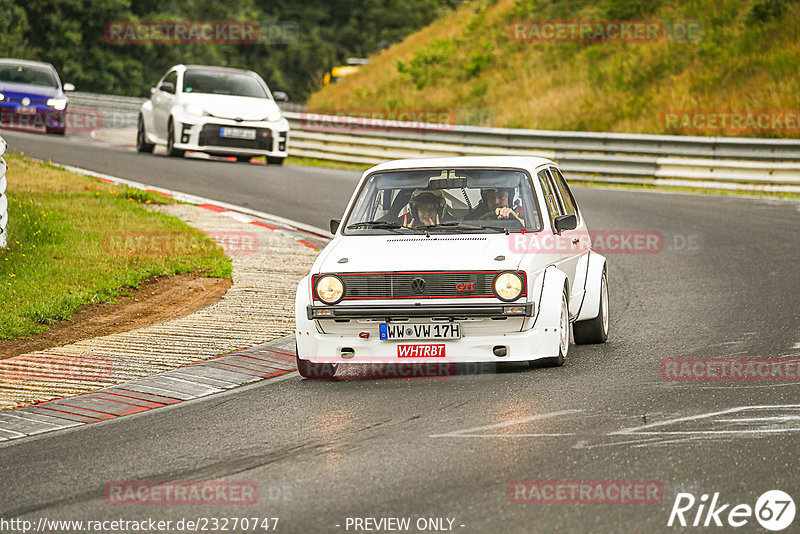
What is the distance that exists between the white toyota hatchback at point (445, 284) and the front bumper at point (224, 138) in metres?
14.2

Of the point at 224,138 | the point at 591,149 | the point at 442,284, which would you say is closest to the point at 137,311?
the point at 442,284

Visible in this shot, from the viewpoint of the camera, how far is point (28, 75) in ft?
95.7

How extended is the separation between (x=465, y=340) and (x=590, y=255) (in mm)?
2390

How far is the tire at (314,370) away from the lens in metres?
8.28

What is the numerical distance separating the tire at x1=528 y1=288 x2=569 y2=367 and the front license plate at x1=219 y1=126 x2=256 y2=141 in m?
15.1

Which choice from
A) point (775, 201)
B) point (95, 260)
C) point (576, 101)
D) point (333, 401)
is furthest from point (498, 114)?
point (333, 401)

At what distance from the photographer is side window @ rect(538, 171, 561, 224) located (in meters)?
9.22

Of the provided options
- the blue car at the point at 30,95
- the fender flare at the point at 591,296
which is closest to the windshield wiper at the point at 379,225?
the fender flare at the point at 591,296

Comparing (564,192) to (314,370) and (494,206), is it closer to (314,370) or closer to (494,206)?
(494,206)

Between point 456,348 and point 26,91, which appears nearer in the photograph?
point 456,348

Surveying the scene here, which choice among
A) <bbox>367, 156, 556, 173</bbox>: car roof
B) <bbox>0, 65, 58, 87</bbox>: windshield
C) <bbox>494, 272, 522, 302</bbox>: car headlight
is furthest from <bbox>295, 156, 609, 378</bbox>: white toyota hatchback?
<bbox>0, 65, 58, 87</bbox>: windshield

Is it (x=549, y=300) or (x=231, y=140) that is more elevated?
(x=231, y=140)

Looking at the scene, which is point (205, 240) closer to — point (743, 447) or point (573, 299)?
point (573, 299)

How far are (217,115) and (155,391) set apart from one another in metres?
15.3
